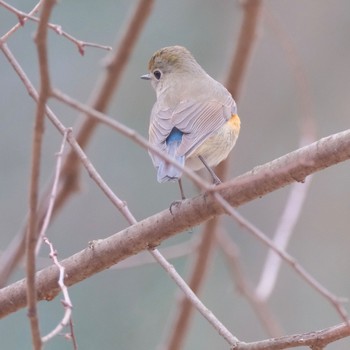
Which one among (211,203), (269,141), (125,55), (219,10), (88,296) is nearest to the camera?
(211,203)

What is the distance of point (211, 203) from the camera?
227 cm

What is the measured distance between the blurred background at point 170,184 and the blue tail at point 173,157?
2302 millimetres

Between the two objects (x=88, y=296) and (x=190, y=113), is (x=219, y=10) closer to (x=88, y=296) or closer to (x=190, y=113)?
(x=88, y=296)

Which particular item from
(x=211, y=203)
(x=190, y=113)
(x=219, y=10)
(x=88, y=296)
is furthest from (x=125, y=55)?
(x=219, y=10)

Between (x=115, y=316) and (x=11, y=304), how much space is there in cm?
341

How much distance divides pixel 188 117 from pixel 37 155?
5.55 ft

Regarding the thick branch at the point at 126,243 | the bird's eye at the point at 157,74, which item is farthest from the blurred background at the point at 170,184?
the thick branch at the point at 126,243

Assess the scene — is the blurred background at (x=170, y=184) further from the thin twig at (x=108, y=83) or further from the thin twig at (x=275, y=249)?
the thin twig at (x=275, y=249)

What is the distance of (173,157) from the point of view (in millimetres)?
2793

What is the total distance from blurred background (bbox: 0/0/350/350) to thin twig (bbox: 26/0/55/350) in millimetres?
3494

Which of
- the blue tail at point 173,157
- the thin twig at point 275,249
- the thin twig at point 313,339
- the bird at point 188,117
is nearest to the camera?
the thin twig at point 275,249

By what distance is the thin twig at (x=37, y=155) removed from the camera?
1466 millimetres

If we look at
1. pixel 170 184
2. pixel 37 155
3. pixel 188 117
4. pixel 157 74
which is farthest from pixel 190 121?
pixel 170 184

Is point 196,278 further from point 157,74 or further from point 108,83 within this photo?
point 157,74
